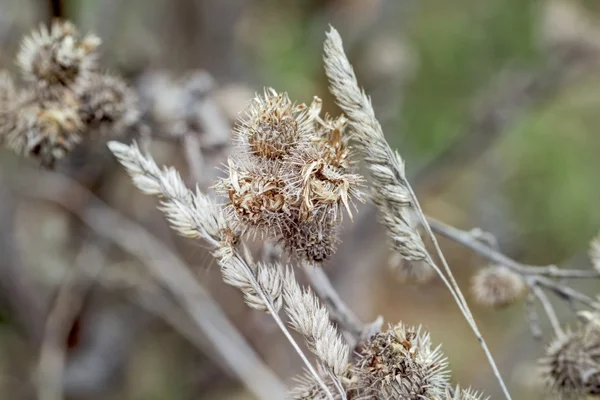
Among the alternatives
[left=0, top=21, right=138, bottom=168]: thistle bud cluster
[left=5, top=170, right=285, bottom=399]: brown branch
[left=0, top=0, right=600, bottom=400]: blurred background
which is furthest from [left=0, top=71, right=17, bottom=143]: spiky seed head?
[left=5, top=170, right=285, bottom=399]: brown branch

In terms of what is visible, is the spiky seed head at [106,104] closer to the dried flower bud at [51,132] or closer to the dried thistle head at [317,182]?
the dried flower bud at [51,132]

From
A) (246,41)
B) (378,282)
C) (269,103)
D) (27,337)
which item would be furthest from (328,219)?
(246,41)

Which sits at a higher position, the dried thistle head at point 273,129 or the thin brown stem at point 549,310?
the thin brown stem at point 549,310

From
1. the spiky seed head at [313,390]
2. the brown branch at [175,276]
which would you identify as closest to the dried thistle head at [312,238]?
the spiky seed head at [313,390]

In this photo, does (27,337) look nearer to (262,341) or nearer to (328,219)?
(262,341)

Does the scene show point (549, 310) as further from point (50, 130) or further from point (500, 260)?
point (50, 130)

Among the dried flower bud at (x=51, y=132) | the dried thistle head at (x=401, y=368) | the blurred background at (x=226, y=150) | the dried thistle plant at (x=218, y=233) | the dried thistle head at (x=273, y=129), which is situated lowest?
the dried thistle head at (x=401, y=368)
